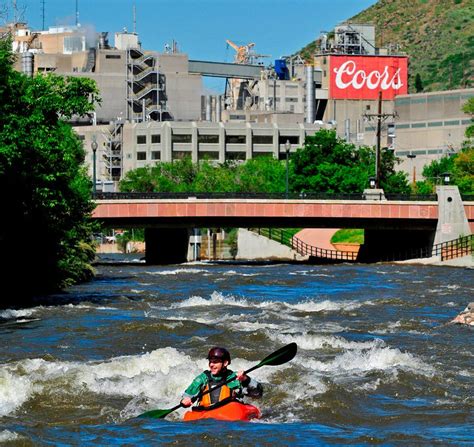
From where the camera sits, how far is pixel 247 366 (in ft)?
106

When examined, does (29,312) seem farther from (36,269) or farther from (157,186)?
(157,186)

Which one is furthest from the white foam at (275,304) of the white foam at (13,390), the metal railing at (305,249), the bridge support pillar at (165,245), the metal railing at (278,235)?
the metal railing at (278,235)

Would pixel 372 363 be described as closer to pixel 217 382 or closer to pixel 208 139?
pixel 217 382

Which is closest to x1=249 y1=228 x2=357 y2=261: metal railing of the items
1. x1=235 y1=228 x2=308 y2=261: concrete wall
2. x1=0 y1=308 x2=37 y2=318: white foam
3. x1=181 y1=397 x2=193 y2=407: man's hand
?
x1=235 y1=228 x2=308 y2=261: concrete wall

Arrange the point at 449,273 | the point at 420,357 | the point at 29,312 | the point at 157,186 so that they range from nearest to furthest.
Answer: the point at 420,357 → the point at 29,312 → the point at 449,273 → the point at 157,186

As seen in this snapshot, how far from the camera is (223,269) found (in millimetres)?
83500

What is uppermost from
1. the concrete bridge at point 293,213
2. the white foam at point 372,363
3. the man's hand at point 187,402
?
the concrete bridge at point 293,213

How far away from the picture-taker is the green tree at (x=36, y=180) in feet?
154

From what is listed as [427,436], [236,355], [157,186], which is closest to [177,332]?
[236,355]

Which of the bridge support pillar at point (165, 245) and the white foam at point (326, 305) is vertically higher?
the white foam at point (326, 305)

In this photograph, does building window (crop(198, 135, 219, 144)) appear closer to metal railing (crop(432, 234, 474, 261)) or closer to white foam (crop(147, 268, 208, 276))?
metal railing (crop(432, 234, 474, 261))

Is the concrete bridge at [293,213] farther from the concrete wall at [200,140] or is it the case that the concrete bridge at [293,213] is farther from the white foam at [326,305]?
the concrete wall at [200,140]

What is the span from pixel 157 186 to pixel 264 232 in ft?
146

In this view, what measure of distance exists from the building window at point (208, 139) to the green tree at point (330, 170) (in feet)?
190
